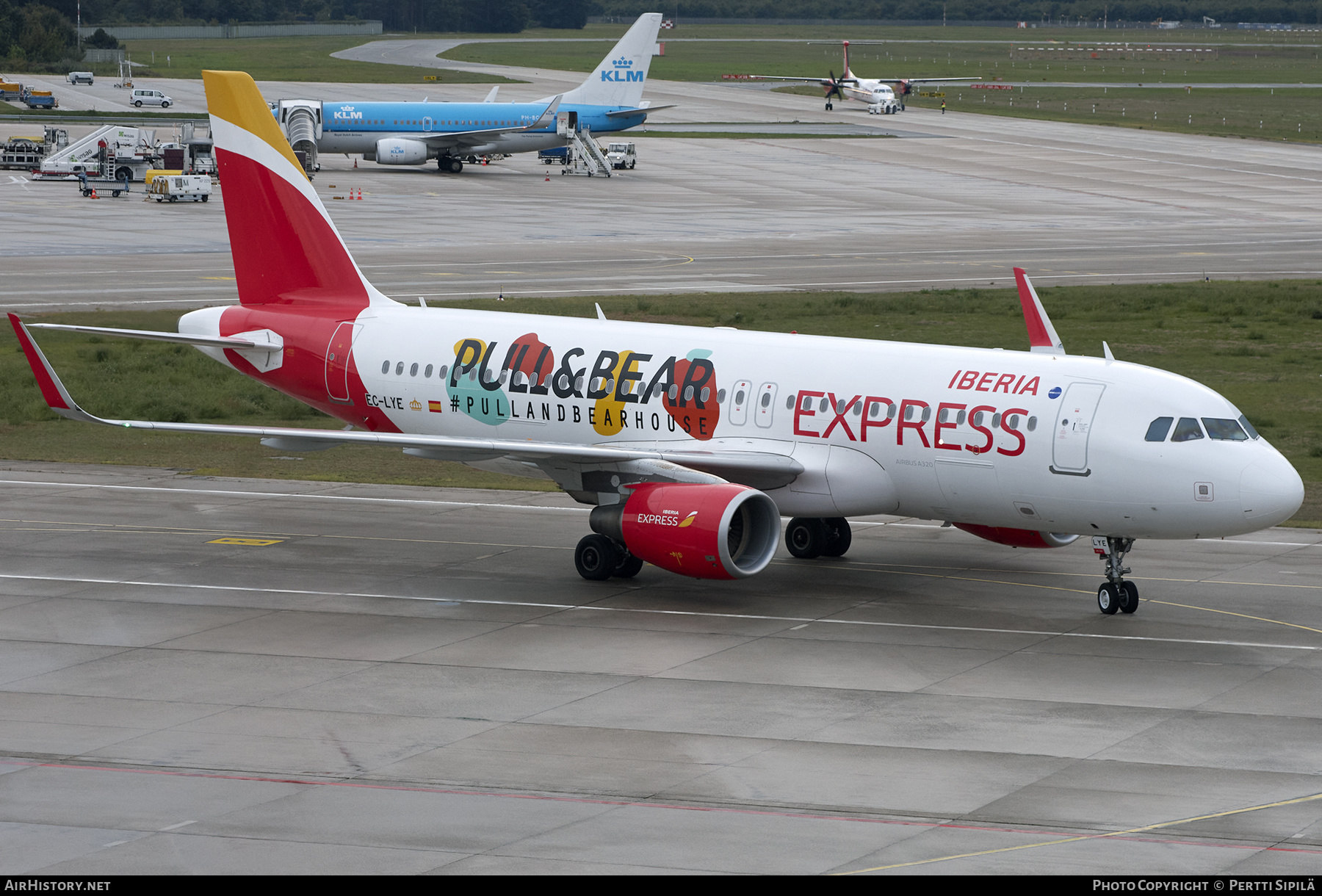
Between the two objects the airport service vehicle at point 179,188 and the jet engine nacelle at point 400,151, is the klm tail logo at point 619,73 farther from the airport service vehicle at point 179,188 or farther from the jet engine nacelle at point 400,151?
the airport service vehicle at point 179,188

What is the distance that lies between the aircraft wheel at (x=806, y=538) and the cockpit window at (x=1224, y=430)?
26.5 feet

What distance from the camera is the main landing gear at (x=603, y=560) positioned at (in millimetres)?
29891

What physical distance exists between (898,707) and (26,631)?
45.6ft

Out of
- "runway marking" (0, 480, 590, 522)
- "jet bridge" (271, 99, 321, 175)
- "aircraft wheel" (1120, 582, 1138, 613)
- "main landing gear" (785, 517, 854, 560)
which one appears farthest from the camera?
"jet bridge" (271, 99, 321, 175)

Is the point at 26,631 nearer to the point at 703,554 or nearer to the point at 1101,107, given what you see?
the point at 703,554

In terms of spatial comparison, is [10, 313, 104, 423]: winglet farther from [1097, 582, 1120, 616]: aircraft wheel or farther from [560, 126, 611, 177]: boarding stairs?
[560, 126, 611, 177]: boarding stairs

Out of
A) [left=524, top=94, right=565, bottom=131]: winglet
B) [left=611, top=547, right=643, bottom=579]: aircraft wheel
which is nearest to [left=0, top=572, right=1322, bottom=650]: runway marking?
[left=611, top=547, right=643, bottom=579]: aircraft wheel

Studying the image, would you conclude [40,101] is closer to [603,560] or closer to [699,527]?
[603,560]

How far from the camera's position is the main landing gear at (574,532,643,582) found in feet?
98.1

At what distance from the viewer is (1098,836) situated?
17547 millimetres

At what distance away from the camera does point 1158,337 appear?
2267 inches

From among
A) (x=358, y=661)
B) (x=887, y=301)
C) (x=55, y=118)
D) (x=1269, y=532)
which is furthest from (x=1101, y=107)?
(x=358, y=661)

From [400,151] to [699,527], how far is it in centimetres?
9274

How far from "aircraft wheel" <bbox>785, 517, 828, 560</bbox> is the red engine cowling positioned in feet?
9.75
